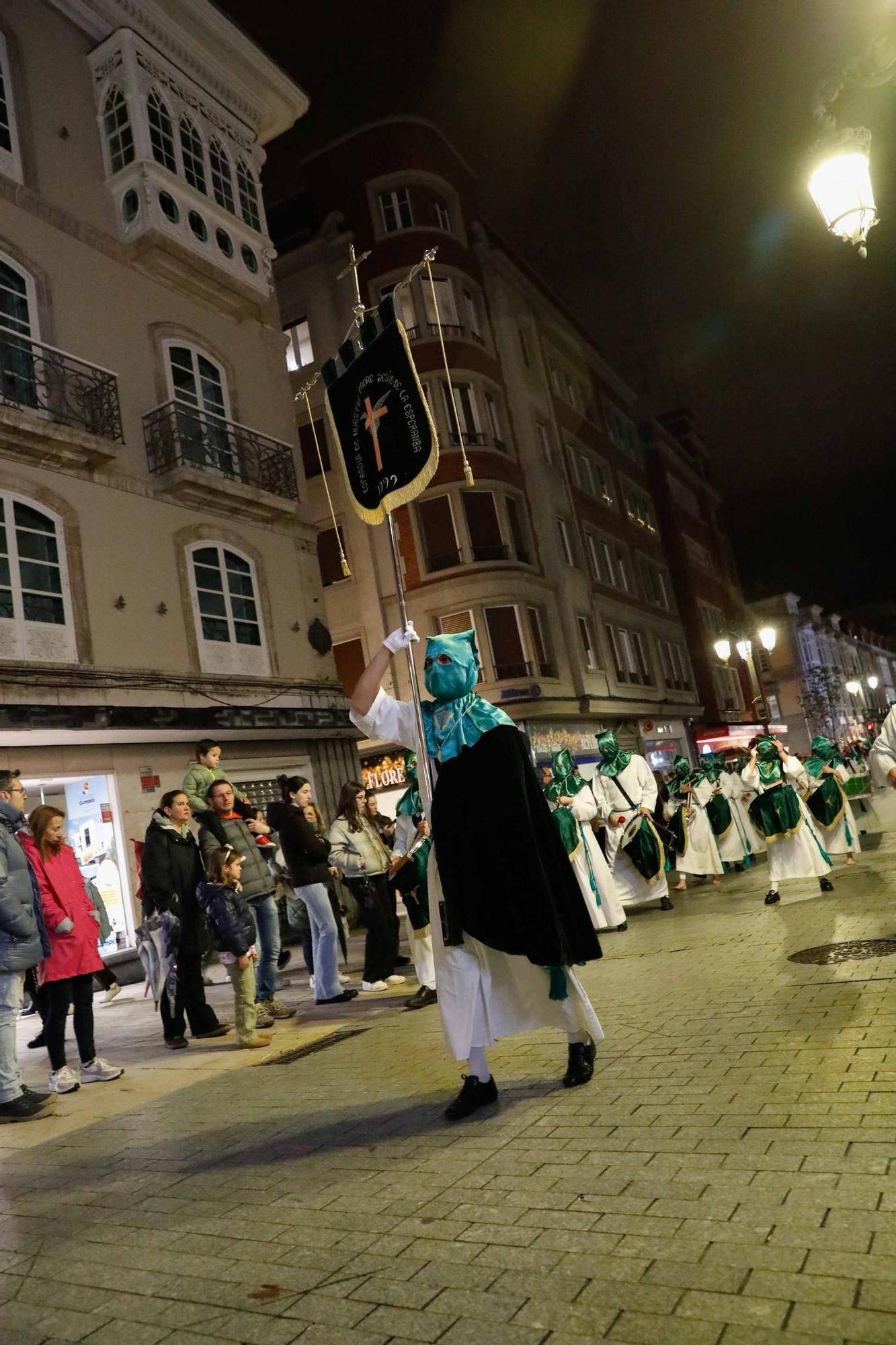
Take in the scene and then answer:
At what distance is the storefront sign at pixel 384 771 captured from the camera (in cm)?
2764

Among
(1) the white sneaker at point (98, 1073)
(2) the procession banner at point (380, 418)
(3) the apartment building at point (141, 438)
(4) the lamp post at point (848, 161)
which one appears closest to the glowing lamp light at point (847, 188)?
(4) the lamp post at point (848, 161)

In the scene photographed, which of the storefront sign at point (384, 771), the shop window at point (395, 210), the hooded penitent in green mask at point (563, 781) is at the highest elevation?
the shop window at point (395, 210)

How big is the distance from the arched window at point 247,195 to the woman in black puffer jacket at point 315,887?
1553 cm

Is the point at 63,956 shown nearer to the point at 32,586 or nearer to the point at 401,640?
the point at 401,640

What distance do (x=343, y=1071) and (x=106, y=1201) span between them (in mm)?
1929

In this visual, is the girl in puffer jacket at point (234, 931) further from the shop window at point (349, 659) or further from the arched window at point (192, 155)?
the shop window at point (349, 659)

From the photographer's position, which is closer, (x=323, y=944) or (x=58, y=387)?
(x=323, y=944)

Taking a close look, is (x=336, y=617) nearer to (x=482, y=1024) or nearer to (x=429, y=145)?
(x=429, y=145)

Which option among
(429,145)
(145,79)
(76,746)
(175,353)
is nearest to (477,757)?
(76,746)

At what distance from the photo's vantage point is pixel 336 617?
93.7 ft

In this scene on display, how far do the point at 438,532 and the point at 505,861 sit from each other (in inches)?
942

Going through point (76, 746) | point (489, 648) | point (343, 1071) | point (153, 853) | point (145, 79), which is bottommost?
point (343, 1071)

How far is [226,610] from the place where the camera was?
690 inches

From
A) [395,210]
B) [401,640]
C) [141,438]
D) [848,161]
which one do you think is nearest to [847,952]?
[401,640]
